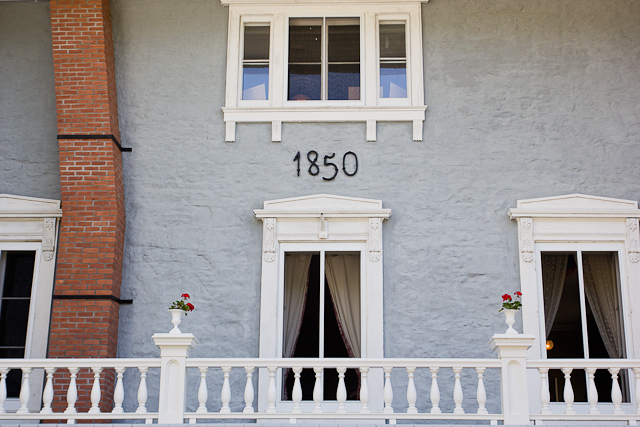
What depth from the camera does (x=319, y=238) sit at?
8750mm

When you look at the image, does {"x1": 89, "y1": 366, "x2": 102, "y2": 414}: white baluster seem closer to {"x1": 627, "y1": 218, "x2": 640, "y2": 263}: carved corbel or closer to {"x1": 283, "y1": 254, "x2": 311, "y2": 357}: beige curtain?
{"x1": 283, "y1": 254, "x2": 311, "y2": 357}: beige curtain

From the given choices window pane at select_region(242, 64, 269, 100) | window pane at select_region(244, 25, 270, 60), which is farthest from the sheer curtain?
window pane at select_region(244, 25, 270, 60)

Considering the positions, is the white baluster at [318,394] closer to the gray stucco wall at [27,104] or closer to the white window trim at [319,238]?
the white window trim at [319,238]

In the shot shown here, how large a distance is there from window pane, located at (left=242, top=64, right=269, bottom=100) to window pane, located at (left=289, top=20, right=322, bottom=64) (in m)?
0.38

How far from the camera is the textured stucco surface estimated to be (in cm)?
862

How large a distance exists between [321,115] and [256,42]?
132 cm

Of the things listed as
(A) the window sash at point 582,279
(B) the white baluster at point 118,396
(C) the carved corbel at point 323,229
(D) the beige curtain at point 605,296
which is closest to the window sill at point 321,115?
(C) the carved corbel at point 323,229

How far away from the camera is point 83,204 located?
8750 millimetres

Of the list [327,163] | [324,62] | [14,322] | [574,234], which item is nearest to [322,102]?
[324,62]

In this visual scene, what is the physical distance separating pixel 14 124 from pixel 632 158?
7.33 meters

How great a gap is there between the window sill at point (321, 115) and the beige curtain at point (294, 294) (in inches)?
58.1

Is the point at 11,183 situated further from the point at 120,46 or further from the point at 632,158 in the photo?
the point at 632,158

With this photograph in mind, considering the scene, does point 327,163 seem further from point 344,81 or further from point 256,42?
point 256,42

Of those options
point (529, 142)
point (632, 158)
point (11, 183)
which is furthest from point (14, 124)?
point (632, 158)
